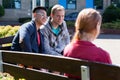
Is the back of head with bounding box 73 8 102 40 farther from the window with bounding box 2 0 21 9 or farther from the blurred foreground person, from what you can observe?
the window with bounding box 2 0 21 9

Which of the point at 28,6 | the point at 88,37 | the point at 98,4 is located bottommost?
the point at 28,6

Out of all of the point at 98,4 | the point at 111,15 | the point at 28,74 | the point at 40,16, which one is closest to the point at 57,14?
the point at 40,16

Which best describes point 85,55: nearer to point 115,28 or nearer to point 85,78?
point 85,78

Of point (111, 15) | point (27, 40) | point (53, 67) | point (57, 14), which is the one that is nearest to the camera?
point (53, 67)

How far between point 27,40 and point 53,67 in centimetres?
161

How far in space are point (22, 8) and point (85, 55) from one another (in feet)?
131

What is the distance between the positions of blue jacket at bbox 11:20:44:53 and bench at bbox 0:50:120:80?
65 cm

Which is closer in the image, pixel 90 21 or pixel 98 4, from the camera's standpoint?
pixel 90 21

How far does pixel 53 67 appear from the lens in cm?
470

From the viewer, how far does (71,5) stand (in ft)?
144

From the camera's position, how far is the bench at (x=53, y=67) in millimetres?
4023

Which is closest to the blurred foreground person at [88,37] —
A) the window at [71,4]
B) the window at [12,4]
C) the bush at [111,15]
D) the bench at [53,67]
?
the bench at [53,67]

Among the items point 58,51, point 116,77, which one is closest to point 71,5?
point 58,51

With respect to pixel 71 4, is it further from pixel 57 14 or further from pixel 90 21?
pixel 90 21
